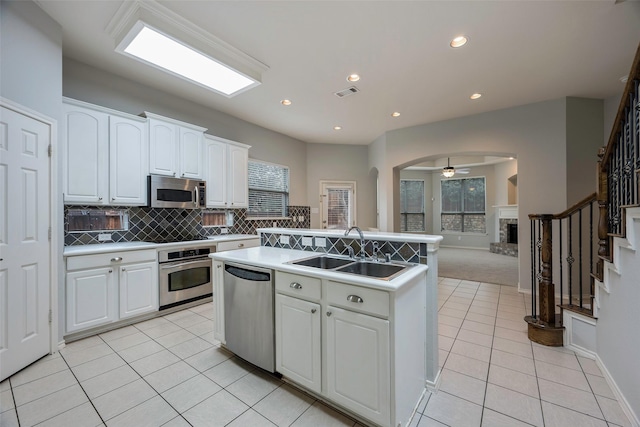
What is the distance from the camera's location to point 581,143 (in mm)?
3900

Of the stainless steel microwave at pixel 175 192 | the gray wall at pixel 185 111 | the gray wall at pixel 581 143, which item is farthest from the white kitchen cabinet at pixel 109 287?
→ the gray wall at pixel 581 143

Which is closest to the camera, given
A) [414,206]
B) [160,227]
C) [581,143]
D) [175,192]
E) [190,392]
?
[190,392]

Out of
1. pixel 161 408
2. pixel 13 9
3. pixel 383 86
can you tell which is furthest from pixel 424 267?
pixel 13 9

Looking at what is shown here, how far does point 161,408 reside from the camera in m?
1.72

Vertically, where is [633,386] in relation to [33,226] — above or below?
below

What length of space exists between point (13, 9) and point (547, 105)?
247 inches

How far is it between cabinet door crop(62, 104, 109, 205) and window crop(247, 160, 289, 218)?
92.7 inches

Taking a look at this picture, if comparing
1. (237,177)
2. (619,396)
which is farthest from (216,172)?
(619,396)

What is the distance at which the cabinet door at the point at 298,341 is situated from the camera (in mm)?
1706

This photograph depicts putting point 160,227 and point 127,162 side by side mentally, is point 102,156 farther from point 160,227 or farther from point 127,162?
point 160,227

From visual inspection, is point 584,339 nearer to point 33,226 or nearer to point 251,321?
point 251,321

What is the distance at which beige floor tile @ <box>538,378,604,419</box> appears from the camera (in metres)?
1.69

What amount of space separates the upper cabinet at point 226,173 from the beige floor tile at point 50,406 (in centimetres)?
259

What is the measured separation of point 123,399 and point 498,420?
2494 mm
